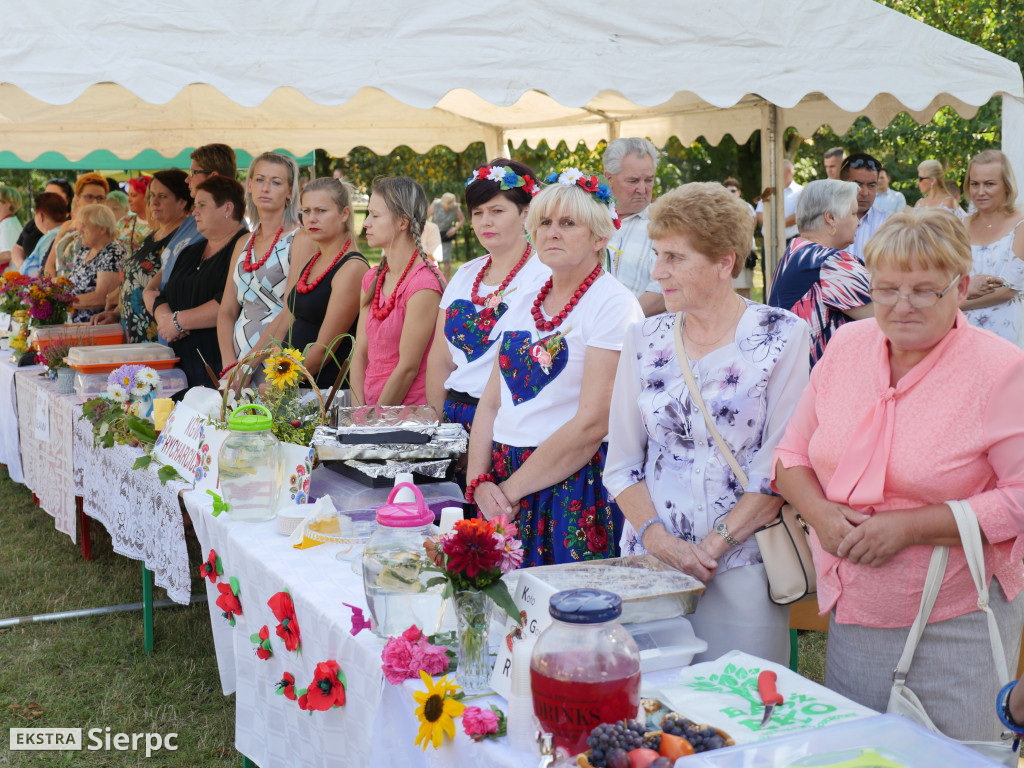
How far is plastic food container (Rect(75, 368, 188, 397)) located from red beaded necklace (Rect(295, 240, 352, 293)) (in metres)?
0.71

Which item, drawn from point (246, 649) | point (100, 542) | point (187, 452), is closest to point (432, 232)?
point (100, 542)

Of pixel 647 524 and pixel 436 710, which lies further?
pixel 647 524

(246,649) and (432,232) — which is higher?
(432,232)

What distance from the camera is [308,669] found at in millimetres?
1996

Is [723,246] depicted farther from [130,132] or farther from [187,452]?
[130,132]

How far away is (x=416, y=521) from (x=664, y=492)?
0.60 m

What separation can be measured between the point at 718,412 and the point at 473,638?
0.73m

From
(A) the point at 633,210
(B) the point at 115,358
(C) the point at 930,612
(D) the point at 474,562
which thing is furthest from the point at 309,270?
(C) the point at 930,612

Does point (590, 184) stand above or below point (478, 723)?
above

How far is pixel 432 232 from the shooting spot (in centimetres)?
1102

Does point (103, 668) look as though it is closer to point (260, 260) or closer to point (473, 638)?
point (260, 260)

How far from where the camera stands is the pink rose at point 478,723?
1363mm

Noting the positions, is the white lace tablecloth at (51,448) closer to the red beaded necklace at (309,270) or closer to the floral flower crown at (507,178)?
the red beaded necklace at (309,270)

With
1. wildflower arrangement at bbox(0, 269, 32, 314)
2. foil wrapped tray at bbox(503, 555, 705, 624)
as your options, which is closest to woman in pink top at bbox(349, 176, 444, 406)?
foil wrapped tray at bbox(503, 555, 705, 624)
